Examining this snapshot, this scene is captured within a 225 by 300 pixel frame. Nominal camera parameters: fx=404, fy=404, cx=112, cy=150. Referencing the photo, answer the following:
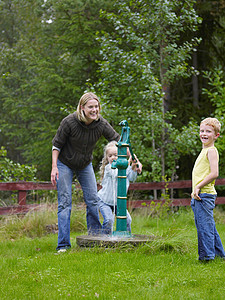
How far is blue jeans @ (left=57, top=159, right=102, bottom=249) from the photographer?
4.88 m

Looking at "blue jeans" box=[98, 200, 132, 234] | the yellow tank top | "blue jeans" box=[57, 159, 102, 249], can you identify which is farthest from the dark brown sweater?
the yellow tank top

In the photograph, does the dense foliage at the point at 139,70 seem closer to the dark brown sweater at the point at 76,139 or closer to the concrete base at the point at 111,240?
the dark brown sweater at the point at 76,139

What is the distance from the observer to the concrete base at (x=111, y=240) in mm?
4434

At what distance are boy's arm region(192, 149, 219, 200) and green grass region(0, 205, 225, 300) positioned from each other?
2.37 feet

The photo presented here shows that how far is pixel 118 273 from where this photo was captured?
3566mm

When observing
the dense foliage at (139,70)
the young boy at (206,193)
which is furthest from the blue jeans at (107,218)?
the dense foliage at (139,70)

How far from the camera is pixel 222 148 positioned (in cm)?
900

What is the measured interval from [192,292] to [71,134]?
2.48m

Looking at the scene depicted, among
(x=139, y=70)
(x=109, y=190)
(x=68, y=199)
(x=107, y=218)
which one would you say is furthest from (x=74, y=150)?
(x=139, y=70)

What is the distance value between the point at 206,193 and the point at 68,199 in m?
1.74

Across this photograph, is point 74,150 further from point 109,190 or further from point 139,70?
point 139,70

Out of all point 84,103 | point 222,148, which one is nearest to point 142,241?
point 84,103

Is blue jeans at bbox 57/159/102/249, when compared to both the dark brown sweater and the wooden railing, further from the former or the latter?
the wooden railing

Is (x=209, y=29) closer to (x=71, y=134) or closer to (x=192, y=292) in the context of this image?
(x=71, y=134)
